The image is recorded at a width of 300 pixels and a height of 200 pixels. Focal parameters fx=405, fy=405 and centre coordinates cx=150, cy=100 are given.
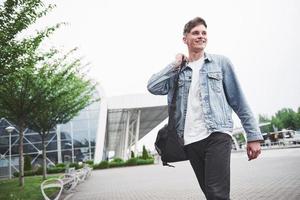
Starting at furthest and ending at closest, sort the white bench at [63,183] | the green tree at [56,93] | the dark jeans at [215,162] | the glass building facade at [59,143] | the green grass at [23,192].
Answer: the glass building facade at [59,143]
the green tree at [56,93]
the green grass at [23,192]
the white bench at [63,183]
the dark jeans at [215,162]

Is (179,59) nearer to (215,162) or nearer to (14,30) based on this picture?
(215,162)

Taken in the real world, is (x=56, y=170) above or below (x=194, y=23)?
below

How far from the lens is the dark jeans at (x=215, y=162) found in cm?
265

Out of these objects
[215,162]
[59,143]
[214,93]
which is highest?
[59,143]

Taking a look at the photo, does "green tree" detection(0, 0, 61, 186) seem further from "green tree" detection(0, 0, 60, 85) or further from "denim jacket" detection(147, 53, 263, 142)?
"denim jacket" detection(147, 53, 263, 142)

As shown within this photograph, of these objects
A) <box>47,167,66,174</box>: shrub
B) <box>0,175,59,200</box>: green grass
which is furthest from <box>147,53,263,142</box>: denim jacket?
<box>47,167,66,174</box>: shrub

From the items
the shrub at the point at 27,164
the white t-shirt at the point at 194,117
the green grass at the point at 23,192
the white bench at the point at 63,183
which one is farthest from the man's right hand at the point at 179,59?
the shrub at the point at 27,164

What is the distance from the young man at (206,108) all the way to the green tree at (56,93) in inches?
527

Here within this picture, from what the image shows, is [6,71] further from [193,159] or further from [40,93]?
[193,159]

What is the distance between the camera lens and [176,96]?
10.1ft

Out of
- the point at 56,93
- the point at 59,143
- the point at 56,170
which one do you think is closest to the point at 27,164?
the point at 56,170

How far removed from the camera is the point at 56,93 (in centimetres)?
1747

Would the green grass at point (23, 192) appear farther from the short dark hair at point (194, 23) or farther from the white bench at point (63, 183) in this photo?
the short dark hair at point (194, 23)

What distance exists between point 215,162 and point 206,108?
1.28 feet
